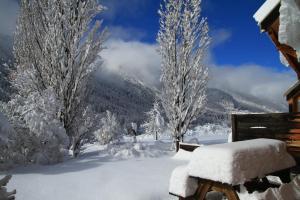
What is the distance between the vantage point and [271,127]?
21.7 feet

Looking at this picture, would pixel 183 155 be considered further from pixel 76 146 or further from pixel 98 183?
pixel 76 146

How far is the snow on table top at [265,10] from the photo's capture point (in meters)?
5.89

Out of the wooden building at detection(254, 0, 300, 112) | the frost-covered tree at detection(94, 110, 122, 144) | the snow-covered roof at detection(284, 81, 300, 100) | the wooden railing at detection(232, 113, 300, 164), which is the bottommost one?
the frost-covered tree at detection(94, 110, 122, 144)

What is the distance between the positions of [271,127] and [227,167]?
3.39 meters

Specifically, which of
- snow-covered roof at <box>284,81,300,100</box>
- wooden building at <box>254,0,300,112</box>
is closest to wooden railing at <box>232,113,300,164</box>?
wooden building at <box>254,0,300,112</box>

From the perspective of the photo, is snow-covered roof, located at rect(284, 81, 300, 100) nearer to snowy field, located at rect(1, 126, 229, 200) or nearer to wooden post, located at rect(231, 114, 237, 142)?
wooden post, located at rect(231, 114, 237, 142)

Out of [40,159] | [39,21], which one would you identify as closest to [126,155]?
[40,159]

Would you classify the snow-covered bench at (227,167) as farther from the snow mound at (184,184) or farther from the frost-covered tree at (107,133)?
the frost-covered tree at (107,133)

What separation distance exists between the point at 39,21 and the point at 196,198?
493 inches

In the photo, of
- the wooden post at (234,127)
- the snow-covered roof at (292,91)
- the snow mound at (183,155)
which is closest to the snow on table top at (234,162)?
the wooden post at (234,127)

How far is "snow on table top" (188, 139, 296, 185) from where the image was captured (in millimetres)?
3801

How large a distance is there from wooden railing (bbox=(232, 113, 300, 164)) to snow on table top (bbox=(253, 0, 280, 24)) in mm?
2290

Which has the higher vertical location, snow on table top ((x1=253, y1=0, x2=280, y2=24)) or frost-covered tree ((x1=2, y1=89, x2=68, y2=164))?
snow on table top ((x1=253, y1=0, x2=280, y2=24))

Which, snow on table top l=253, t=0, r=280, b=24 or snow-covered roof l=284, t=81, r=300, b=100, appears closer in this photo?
snow on table top l=253, t=0, r=280, b=24
